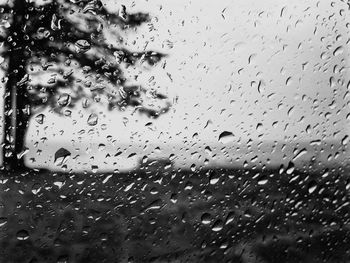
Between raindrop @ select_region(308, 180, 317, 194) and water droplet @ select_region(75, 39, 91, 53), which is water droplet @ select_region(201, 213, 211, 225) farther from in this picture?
water droplet @ select_region(75, 39, 91, 53)

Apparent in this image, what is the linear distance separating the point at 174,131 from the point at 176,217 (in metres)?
0.29

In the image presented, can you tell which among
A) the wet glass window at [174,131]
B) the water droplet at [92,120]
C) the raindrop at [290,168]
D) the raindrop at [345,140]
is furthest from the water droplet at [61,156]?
the raindrop at [345,140]

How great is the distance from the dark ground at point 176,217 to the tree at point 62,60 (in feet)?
0.57

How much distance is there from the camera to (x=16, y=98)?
1313 mm

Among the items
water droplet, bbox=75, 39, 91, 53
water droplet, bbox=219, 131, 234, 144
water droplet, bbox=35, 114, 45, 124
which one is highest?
water droplet, bbox=75, 39, 91, 53

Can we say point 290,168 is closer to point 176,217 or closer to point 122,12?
point 176,217

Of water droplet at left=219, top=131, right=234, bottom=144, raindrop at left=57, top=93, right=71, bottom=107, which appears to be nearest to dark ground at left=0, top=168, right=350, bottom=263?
water droplet at left=219, top=131, right=234, bottom=144

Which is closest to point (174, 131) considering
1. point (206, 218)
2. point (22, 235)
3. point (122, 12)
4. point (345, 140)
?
point (206, 218)

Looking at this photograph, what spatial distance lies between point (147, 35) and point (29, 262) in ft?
2.61

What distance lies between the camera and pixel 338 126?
1.80 metres

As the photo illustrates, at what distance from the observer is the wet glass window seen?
4.35 ft

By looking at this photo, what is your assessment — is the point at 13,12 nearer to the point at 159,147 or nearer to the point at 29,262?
the point at 159,147

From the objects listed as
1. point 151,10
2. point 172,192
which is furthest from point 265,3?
point 172,192

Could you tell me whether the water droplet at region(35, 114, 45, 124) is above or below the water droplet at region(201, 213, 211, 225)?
above
